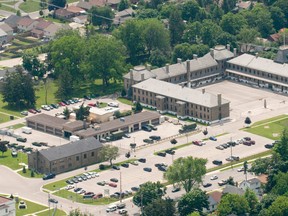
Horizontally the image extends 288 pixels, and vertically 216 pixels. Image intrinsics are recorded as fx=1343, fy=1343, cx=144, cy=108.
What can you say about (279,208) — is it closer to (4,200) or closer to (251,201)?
(251,201)

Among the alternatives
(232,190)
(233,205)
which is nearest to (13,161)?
(232,190)

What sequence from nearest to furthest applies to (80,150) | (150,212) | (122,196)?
(150,212) < (122,196) < (80,150)

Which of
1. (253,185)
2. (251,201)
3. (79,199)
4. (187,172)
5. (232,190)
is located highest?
(187,172)

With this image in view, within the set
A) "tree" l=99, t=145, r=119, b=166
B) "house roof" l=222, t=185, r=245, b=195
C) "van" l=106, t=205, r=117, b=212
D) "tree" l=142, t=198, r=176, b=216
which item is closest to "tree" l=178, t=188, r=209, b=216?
"tree" l=142, t=198, r=176, b=216

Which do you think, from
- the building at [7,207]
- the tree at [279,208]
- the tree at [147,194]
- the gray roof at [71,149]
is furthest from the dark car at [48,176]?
the tree at [279,208]

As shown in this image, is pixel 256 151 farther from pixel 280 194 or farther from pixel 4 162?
pixel 4 162

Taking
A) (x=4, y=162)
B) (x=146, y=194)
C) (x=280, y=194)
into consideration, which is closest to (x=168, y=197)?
(x=146, y=194)
